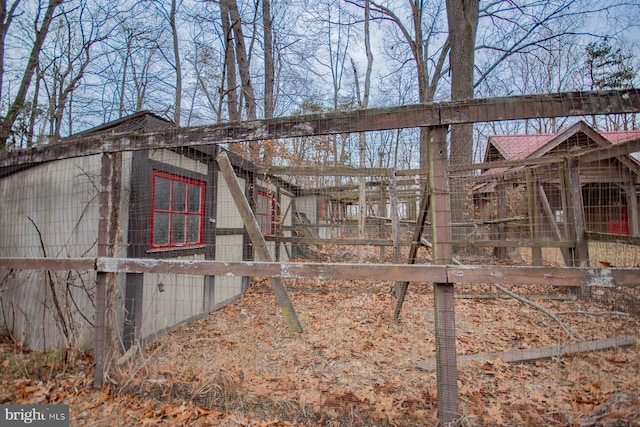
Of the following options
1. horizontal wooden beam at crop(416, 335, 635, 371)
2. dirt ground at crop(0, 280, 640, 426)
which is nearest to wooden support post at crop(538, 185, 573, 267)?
dirt ground at crop(0, 280, 640, 426)

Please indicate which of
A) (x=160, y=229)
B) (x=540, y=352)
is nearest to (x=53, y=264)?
(x=160, y=229)

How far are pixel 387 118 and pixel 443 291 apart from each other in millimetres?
1275

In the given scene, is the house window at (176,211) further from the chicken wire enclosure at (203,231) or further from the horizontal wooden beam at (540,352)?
the horizontal wooden beam at (540,352)

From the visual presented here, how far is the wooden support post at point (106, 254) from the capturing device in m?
2.59

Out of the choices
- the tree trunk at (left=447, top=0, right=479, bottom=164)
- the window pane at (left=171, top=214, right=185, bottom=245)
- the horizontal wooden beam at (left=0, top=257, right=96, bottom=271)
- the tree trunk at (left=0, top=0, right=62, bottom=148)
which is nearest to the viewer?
the horizontal wooden beam at (left=0, top=257, right=96, bottom=271)

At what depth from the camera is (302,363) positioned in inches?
121

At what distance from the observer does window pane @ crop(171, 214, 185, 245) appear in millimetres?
4145

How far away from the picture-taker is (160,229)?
153 inches

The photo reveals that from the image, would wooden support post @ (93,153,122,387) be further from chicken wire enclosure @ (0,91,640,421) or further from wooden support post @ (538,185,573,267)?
wooden support post @ (538,185,573,267)

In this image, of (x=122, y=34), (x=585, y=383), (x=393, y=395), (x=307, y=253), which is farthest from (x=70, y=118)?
(x=585, y=383)

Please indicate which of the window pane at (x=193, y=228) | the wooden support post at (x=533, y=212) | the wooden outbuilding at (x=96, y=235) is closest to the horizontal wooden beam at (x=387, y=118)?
the wooden outbuilding at (x=96, y=235)

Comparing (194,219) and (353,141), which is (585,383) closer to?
(353,141)

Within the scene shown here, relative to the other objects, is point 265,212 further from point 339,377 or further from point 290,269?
point 290,269

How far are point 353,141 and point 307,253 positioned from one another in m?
7.08
